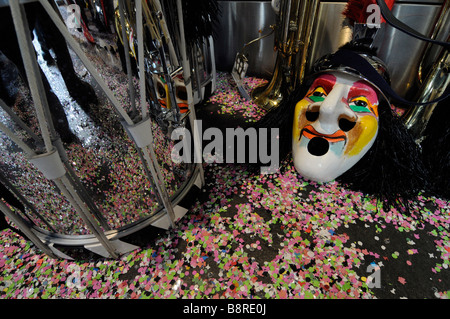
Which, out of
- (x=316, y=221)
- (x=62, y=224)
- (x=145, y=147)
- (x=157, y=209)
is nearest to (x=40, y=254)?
(x=62, y=224)

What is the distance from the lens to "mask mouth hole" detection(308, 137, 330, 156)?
2.36 feet

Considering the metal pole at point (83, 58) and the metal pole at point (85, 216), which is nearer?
the metal pole at point (83, 58)

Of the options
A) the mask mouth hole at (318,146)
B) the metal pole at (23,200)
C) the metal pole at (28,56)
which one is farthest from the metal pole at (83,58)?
the mask mouth hole at (318,146)

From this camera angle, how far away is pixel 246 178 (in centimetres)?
86

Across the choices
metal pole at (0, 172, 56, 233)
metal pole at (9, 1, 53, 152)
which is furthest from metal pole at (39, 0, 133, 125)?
metal pole at (0, 172, 56, 233)

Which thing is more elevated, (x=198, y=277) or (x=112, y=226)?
(x=112, y=226)

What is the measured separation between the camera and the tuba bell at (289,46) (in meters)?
0.94

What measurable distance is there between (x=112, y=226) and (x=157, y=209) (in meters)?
0.11

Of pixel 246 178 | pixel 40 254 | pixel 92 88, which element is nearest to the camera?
pixel 92 88

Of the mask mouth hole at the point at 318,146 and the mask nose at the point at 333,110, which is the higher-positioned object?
the mask nose at the point at 333,110

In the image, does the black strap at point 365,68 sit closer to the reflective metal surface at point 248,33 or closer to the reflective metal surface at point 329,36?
the reflective metal surface at point 329,36

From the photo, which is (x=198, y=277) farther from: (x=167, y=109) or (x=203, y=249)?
(x=167, y=109)

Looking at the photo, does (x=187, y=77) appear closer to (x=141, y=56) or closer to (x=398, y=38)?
(x=141, y=56)

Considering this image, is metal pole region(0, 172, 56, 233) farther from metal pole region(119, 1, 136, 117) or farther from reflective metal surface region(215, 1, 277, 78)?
reflective metal surface region(215, 1, 277, 78)
